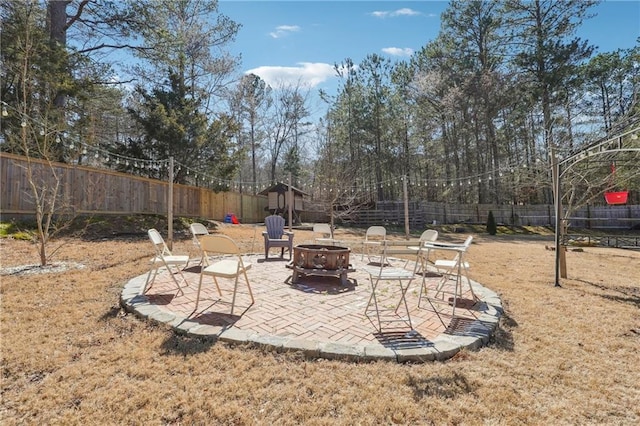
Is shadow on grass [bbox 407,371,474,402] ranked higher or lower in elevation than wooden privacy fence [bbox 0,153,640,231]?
lower

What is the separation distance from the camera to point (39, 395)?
6.34ft

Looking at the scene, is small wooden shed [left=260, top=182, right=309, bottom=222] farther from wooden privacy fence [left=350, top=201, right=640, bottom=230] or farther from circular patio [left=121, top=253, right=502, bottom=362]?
circular patio [left=121, top=253, right=502, bottom=362]

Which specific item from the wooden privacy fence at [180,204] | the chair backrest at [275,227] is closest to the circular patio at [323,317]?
the chair backrest at [275,227]

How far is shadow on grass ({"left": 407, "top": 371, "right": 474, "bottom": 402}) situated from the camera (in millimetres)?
2041

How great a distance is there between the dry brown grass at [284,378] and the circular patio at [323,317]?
136mm

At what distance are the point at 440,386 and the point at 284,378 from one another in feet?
3.56

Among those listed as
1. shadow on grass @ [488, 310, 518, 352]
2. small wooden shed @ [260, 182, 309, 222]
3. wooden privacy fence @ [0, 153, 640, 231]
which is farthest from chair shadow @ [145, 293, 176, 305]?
small wooden shed @ [260, 182, 309, 222]

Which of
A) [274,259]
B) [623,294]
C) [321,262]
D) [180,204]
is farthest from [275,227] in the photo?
[180,204]

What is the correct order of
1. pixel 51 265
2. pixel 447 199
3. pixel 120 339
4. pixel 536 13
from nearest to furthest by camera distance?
pixel 120 339 → pixel 51 265 → pixel 536 13 → pixel 447 199

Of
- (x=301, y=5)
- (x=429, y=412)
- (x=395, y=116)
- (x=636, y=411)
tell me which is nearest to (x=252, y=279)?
(x=429, y=412)

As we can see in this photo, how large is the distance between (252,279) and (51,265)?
3556 mm

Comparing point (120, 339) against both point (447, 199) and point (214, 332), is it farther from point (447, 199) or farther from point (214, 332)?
point (447, 199)

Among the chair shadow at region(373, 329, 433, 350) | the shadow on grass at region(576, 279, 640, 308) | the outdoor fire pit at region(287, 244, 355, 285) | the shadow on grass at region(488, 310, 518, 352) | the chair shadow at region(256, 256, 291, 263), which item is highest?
the outdoor fire pit at region(287, 244, 355, 285)

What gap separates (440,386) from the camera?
213cm
